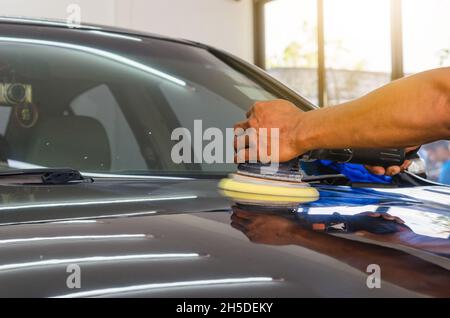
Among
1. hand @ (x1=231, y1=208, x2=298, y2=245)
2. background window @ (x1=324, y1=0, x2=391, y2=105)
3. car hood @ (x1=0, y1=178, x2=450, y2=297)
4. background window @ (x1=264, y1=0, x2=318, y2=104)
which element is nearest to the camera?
car hood @ (x1=0, y1=178, x2=450, y2=297)

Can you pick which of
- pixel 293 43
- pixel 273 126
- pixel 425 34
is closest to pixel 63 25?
pixel 273 126

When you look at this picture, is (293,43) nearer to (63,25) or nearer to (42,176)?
(63,25)

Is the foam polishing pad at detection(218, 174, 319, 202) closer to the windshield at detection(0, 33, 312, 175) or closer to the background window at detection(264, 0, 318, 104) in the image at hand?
the windshield at detection(0, 33, 312, 175)

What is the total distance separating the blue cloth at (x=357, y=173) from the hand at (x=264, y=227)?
59 centimetres

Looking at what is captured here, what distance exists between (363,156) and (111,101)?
0.78 metres

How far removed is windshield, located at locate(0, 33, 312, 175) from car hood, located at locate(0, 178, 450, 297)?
0.35 m

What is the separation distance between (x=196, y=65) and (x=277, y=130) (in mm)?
725

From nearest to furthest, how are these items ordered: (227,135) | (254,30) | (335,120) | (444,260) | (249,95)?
1. (444,260)
2. (335,120)
3. (227,135)
4. (249,95)
5. (254,30)

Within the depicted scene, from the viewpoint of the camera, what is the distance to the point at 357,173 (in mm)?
1544

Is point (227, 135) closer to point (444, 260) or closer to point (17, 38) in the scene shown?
point (17, 38)

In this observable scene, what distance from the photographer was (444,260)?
77 cm

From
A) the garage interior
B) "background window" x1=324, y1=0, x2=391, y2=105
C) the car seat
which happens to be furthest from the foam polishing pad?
"background window" x1=324, y1=0, x2=391, y2=105

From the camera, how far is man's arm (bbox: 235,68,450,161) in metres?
0.94
